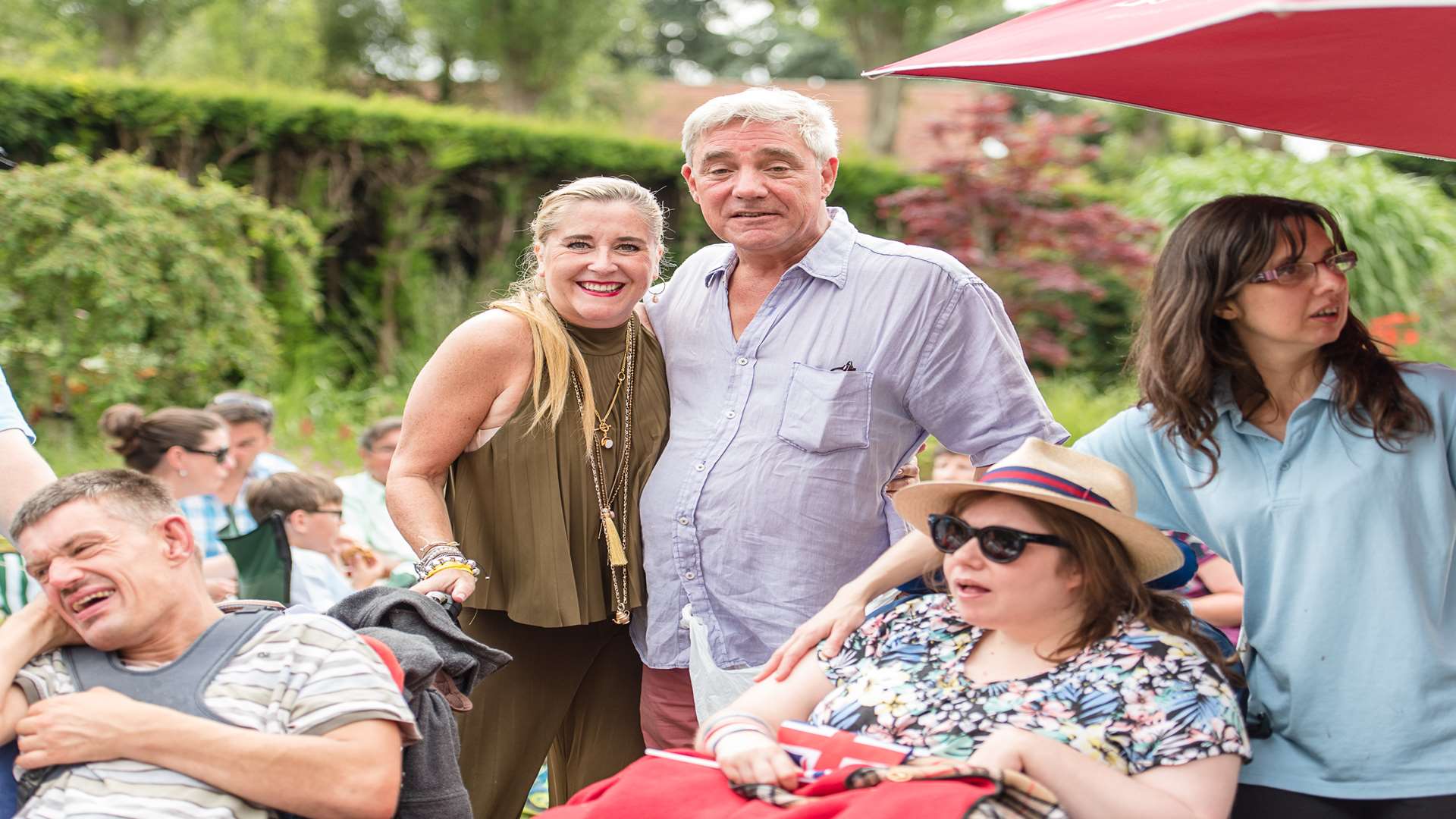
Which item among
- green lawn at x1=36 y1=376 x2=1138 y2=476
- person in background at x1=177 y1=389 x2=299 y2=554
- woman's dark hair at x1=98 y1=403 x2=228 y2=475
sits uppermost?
woman's dark hair at x1=98 y1=403 x2=228 y2=475

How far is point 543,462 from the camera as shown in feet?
10.8

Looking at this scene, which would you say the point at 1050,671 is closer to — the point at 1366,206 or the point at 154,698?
the point at 154,698

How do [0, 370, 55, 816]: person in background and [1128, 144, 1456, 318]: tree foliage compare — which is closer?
[0, 370, 55, 816]: person in background

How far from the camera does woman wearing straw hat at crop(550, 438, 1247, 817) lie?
2.41 metres

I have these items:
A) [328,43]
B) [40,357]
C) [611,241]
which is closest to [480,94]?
[328,43]

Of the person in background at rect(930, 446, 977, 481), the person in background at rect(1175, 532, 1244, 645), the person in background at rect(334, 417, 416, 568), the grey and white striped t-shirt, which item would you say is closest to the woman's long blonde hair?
the grey and white striped t-shirt

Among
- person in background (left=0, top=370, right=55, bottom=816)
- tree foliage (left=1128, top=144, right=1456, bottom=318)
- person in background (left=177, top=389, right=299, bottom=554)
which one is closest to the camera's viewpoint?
person in background (left=0, top=370, right=55, bottom=816)

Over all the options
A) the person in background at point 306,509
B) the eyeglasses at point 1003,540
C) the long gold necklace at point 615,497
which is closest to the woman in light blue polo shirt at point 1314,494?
the eyeglasses at point 1003,540

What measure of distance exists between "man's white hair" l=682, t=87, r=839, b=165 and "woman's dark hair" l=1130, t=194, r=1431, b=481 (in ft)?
2.87

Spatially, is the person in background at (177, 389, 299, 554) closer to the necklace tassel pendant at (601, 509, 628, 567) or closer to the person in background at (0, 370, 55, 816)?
the person in background at (0, 370, 55, 816)

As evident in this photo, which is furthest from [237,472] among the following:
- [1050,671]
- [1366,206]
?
[1366,206]

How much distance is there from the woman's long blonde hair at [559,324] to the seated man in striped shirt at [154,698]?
2.70 feet

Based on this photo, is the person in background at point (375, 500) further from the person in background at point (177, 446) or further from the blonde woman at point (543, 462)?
the blonde woman at point (543, 462)

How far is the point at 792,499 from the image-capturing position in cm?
315
